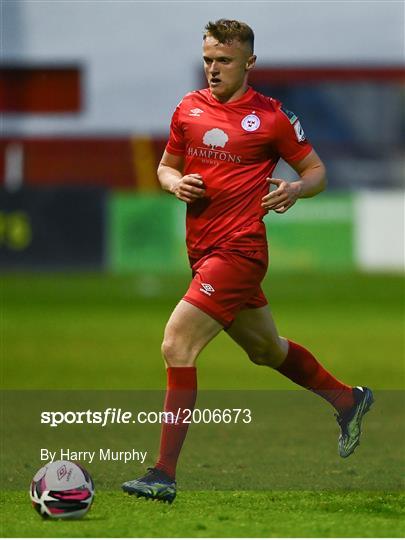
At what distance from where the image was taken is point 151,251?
26.6m

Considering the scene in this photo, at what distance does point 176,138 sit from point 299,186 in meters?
0.74

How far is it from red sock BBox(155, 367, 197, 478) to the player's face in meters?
1.52

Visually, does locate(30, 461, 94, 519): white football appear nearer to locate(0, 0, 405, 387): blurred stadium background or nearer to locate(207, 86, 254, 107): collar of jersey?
locate(207, 86, 254, 107): collar of jersey

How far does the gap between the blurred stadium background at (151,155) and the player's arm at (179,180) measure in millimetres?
10163

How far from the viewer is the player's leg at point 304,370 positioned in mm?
7469

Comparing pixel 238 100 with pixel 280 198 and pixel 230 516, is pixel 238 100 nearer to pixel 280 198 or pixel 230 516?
pixel 280 198

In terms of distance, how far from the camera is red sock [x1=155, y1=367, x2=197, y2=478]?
6.91 meters

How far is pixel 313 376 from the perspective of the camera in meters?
7.83

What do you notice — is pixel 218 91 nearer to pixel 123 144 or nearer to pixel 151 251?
pixel 151 251

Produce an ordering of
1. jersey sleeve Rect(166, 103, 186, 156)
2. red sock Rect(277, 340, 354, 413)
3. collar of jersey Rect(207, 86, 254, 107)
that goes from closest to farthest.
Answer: collar of jersey Rect(207, 86, 254, 107), jersey sleeve Rect(166, 103, 186, 156), red sock Rect(277, 340, 354, 413)

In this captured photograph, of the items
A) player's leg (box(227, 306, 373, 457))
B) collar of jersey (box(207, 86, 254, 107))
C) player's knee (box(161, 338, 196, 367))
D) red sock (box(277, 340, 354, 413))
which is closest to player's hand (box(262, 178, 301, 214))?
collar of jersey (box(207, 86, 254, 107))

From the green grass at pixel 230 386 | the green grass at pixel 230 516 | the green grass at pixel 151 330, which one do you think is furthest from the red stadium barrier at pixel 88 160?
the green grass at pixel 230 516

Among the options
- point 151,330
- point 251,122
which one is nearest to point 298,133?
point 251,122

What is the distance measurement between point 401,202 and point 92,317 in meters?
9.41
